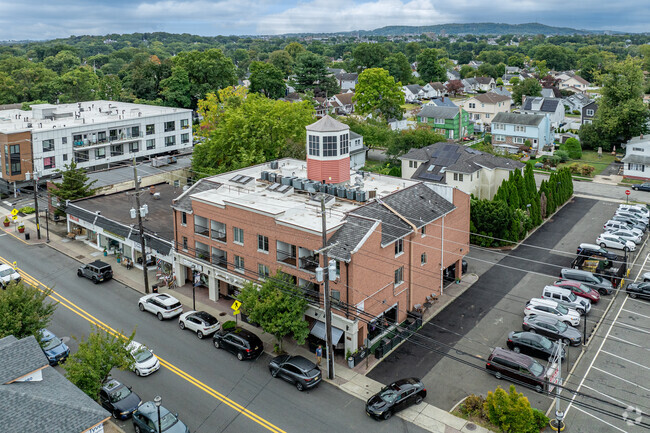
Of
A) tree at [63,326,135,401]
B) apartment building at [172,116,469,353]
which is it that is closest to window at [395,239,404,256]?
apartment building at [172,116,469,353]

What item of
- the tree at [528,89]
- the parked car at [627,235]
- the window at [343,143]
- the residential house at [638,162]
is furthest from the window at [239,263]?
the tree at [528,89]

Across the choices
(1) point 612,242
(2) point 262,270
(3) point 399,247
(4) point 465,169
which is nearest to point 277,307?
(2) point 262,270

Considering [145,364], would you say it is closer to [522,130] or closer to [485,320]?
[485,320]

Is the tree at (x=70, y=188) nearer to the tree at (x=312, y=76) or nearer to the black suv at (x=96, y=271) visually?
the black suv at (x=96, y=271)

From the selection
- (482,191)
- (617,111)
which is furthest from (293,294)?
(617,111)

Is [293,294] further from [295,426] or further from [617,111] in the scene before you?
[617,111]

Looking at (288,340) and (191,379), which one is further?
(288,340)
